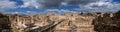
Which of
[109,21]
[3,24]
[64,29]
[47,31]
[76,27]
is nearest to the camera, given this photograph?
[109,21]

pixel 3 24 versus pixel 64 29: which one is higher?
pixel 3 24

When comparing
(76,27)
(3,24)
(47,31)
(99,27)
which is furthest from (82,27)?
(99,27)

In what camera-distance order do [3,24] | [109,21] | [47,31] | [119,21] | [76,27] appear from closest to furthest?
[119,21] < [109,21] < [3,24] < [76,27] < [47,31]

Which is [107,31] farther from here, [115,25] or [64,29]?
[64,29]

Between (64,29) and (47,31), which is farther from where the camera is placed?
(47,31)

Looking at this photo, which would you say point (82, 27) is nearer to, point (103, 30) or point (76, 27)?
point (76, 27)

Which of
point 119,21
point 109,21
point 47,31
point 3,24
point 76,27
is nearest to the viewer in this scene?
point 119,21

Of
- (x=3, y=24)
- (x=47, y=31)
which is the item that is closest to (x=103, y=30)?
(x=3, y=24)

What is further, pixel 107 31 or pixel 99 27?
pixel 99 27

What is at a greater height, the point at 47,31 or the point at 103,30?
the point at 103,30
